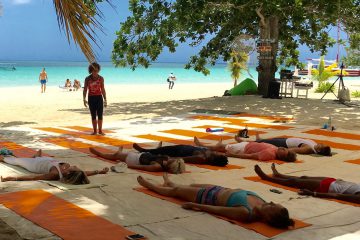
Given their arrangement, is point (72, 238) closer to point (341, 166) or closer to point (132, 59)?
point (341, 166)

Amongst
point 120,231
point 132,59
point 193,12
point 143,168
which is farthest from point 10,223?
point 132,59

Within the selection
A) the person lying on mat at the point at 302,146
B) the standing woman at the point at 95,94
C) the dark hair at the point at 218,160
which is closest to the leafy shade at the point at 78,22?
the dark hair at the point at 218,160

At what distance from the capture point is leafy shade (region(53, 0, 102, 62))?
8.85 ft

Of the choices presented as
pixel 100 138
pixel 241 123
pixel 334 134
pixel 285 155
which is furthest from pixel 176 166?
pixel 241 123

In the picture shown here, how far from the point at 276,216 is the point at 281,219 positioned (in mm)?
41

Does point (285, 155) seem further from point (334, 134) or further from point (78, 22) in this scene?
point (78, 22)

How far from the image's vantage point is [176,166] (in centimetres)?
512

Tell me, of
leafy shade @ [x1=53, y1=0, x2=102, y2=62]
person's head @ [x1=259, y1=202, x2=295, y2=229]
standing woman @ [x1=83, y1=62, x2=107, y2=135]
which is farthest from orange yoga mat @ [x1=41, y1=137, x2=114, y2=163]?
leafy shade @ [x1=53, y1=0, x2=102, y2=62]

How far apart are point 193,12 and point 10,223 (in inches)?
424

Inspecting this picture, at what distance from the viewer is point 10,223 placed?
3238mm

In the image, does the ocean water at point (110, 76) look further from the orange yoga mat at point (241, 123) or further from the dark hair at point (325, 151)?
the dark hair at point (325, 151)

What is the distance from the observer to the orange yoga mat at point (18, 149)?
6039 millimetres

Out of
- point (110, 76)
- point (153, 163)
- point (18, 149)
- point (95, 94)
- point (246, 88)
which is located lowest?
point (18, 149)

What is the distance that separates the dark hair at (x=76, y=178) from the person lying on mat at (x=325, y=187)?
75.7 inches
